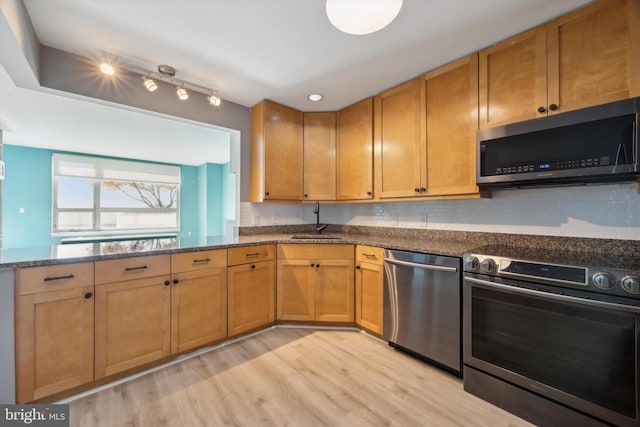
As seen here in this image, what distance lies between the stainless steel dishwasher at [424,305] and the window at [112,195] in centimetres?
676

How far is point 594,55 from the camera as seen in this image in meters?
1.47

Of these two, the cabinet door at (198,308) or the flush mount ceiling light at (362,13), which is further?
the cabinet door at (198,308)

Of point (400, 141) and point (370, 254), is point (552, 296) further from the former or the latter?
point (400, 141)

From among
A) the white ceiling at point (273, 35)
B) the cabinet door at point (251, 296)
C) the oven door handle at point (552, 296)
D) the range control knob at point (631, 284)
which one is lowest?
the cabinet door at point (251, 296)

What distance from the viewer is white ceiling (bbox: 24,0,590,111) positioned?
5.02 feet

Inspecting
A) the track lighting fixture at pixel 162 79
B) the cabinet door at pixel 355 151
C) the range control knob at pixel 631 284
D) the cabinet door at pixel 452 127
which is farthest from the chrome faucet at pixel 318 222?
the range control knob at pixel 631 284

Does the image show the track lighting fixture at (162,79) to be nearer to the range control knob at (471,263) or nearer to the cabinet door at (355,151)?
the cabinet door at (355,151)

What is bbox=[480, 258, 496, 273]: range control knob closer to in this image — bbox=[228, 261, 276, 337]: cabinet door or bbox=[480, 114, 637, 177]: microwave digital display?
bbox=[480, 114, 637, 177]: microwave digital display

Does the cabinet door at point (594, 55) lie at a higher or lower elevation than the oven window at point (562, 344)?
higher

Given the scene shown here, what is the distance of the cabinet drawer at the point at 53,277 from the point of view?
1446 mm

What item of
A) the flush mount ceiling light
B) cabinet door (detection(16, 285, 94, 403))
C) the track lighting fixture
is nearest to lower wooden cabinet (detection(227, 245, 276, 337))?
cabinet door (detection(16, 285, 94, 403))

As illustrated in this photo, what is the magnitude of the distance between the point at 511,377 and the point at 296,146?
265 cm

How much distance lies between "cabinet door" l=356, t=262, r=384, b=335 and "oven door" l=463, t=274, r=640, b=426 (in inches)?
28.6

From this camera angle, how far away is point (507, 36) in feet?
5.80
